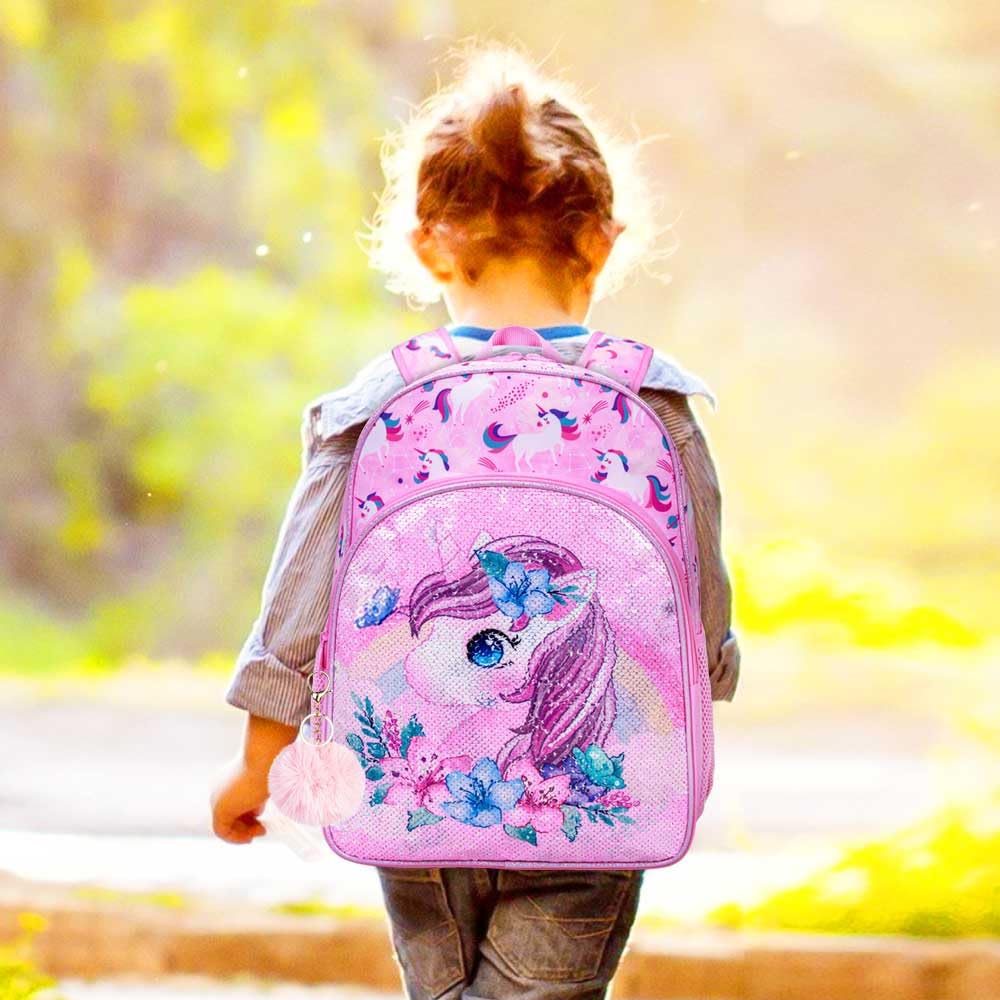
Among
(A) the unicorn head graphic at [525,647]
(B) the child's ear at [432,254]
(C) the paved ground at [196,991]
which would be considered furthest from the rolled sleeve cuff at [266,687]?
(C) the paved ground at [196,991]

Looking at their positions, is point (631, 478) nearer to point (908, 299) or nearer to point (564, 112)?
point (564, 112)

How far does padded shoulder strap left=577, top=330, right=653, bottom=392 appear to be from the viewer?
102 centimetres

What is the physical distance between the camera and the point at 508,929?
103 centimetres

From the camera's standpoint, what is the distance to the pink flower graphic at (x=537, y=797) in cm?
98

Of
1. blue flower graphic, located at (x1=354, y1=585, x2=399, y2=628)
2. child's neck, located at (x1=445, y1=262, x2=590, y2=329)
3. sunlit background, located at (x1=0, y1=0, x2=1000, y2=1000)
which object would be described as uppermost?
sunlit background, located at (x1=0, y1=0, x2=1000, y2=1000)

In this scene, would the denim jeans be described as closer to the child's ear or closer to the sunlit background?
the child's ear

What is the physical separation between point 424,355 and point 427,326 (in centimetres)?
307

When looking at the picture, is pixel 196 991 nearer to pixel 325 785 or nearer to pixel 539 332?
pixel 325 785

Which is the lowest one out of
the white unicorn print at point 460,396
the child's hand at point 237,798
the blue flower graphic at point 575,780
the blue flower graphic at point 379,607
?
the blue flower graphic at point 575,780

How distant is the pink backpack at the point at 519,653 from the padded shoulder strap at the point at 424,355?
40 mm

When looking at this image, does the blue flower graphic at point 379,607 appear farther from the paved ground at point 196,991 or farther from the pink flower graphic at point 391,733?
the paved ground at point 196,991

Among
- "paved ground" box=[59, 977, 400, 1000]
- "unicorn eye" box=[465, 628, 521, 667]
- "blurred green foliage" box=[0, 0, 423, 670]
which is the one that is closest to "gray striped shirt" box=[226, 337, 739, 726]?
"unicorn eye" box=[465, 628, 521, 667]

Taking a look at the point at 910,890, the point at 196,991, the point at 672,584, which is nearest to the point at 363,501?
the point at 672,584

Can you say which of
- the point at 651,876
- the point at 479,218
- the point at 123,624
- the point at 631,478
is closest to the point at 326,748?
the point at 631,478
